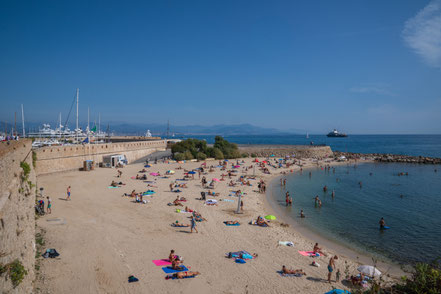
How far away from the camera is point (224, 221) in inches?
630

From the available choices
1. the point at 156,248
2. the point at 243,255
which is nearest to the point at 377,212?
the point at 243,255

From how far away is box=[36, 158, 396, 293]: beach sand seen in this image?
9.16 metres

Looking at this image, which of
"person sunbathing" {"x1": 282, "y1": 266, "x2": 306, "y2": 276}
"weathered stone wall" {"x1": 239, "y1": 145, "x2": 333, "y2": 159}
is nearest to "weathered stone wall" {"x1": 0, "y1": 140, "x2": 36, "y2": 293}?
"person sunbathing" {"x1": 282, "y1": 266, "x2": 306, "y2": 276}

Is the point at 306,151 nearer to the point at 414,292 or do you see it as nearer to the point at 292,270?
the point at 292,270

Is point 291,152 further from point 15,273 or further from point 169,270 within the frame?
point 15,273

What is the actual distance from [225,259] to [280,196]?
1483 cm

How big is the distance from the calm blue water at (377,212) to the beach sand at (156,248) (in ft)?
9.62

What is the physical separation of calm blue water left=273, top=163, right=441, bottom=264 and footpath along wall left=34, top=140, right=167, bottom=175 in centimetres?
2157

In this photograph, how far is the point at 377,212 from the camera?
68.2 ft

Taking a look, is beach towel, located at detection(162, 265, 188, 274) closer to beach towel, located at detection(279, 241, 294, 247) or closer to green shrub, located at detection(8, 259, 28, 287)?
green shrub, located at detection(8, 259, 28, 287)

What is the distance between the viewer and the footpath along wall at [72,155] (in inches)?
1037

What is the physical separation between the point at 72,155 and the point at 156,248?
2241 centimetres

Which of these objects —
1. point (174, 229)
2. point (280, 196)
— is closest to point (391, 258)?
point (174, 229)

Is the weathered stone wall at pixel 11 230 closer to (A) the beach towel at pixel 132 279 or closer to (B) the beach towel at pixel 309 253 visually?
(A) the beach towel at pixel 132 279
